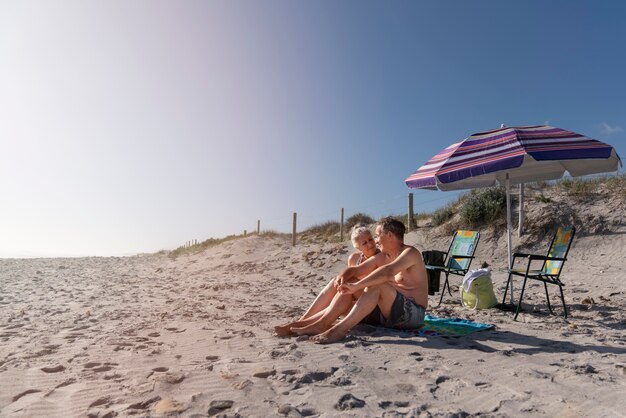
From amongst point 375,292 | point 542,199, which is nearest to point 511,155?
point 375,292

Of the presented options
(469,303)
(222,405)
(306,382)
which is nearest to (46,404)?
(222,405)

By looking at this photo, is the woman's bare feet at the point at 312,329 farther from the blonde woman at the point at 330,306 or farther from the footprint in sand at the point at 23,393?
the footprint in sand at the point at 23,393

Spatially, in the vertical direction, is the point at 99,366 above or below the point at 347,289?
below

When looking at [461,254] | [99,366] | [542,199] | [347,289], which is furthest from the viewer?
[542,199]

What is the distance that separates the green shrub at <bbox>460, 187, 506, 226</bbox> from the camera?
11141 mm

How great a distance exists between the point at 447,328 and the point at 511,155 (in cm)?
188

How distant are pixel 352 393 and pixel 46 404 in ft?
5.25

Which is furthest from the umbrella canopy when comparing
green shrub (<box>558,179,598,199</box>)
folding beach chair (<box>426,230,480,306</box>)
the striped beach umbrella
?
green shrub (<box>558,179,598,199</box>)

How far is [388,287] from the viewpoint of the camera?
3432 mm

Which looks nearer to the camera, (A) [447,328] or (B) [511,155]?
(A) [447,328]

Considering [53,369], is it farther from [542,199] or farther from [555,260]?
[542,199]

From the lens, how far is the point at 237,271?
12125mm

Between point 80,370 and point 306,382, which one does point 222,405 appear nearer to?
point 306,382

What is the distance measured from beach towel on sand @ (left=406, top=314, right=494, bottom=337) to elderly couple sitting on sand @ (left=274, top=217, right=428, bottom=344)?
0.38 feet
